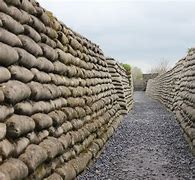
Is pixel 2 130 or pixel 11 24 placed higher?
pixel 11 24

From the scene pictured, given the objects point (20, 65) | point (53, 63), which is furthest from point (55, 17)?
point (20, 65)

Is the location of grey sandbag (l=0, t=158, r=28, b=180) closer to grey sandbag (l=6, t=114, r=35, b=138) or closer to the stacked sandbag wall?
grey sandbag (l=6, t=114, r=35, b=138)

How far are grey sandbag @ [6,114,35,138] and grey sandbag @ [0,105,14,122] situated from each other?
0.05 m

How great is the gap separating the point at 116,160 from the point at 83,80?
1.39 m

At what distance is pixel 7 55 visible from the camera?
3268 millimetres

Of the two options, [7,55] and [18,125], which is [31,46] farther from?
[18,125]

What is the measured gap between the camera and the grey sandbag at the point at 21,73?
3418mm

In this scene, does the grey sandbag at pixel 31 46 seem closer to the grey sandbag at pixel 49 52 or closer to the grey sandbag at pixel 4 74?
the grey sandbag at pixel 49 52

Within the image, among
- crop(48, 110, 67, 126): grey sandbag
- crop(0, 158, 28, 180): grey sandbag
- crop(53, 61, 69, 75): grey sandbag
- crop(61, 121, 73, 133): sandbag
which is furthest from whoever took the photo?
crop(53, 61, 69, 75): grey sandbag

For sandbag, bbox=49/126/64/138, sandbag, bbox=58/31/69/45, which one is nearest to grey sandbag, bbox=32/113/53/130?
sandbag, bbox=49/126/64/138

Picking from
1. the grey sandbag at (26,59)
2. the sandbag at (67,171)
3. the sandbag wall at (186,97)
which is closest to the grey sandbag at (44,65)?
the grey sandbag at (26,59)

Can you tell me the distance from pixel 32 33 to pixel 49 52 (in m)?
0.54

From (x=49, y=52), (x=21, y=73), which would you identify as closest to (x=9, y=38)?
(x=21, y=73)

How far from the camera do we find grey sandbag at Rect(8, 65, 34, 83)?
11.2 ft
